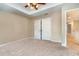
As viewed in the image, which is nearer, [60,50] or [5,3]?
[5,3]

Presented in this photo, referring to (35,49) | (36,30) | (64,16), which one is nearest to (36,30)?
(36,30)

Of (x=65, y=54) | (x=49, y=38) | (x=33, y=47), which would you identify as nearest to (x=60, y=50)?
(x=65, y=54)

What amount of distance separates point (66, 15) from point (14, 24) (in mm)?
1229

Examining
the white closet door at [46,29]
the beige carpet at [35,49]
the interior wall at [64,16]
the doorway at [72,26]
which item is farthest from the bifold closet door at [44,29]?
the doorway at [72,26]

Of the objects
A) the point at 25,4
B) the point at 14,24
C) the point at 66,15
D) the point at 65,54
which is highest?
the point at 25,4

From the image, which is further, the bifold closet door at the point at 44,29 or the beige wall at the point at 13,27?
the bifold closet door at the point at 44,29

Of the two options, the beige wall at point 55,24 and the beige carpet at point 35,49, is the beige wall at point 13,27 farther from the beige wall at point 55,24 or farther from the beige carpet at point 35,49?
the beige wall at point 55,24

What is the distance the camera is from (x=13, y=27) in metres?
2.75

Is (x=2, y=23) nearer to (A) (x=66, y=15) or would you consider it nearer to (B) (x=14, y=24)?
(B) (x=14, y=24)

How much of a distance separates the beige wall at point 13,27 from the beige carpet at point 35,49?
0.48 ft

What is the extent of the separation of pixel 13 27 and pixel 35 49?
730mm

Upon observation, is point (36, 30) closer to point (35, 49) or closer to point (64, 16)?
point (35, 49)

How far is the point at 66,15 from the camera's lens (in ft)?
8.77

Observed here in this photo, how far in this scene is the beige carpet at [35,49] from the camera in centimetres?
259
